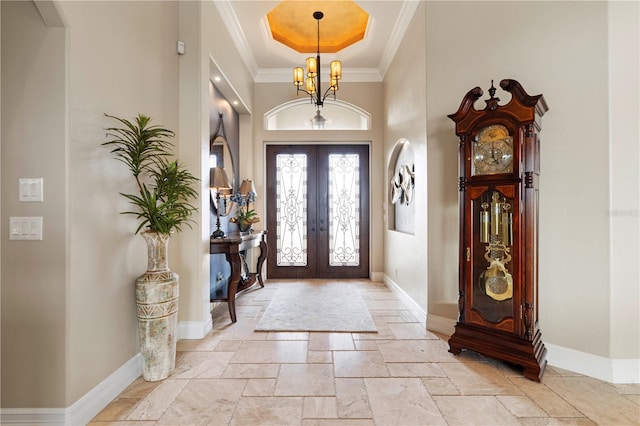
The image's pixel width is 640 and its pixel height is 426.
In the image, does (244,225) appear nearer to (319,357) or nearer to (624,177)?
(319,357)

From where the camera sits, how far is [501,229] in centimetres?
246

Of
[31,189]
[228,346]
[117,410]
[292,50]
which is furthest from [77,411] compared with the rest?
[292,50]

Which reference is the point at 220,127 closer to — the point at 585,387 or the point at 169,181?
the point at 169,181

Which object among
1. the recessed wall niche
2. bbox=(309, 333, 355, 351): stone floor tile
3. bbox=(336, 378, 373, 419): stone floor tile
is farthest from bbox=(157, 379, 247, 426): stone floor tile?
the recessed wall niche

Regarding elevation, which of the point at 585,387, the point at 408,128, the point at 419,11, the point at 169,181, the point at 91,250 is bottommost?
the point at 585,387

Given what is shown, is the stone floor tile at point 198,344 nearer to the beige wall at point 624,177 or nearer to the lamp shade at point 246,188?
the lamp shade at point 246,188

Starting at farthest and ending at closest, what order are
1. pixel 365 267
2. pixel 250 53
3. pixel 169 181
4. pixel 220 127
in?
pixel 365 267 → pixel 250 53 → pixel 220 127 → pixel 169 181

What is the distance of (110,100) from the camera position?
2.14m

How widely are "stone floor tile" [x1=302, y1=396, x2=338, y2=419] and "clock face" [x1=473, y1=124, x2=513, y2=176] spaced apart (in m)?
2.08

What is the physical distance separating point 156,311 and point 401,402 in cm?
184

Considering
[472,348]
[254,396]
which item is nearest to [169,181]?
[254,396]

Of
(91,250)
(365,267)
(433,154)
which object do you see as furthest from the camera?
(365,267)

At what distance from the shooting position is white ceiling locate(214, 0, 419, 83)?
12.1ft

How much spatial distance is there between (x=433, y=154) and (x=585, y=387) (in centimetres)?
223
